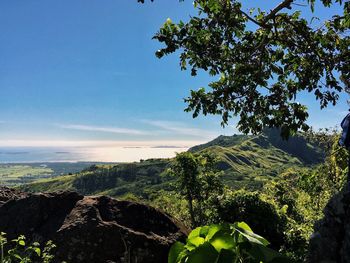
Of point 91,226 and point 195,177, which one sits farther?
point 195,177

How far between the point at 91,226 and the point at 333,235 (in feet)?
30.8

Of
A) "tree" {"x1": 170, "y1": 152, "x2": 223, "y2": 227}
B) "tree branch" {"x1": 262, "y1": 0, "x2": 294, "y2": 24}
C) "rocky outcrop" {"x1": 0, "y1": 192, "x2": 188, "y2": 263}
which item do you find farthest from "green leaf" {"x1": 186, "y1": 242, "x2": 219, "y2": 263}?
"tree" {"x1": 170, "y1": 152, "x2": 223, "y2": 227}

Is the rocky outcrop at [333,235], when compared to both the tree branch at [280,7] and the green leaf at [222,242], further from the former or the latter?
the tree branch at [280,7]

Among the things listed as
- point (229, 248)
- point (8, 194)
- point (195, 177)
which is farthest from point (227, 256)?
point (195, 177)

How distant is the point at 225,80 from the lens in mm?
12531

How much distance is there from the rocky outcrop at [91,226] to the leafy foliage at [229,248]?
818 cm

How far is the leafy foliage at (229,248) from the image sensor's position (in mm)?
2674

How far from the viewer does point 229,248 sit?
2.73 m

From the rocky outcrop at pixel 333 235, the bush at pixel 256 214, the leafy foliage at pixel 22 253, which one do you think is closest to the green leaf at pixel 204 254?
the rocky outcrop at pixel 333 235

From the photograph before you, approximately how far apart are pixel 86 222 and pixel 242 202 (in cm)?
1354

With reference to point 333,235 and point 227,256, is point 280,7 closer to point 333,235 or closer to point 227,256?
point 333,235

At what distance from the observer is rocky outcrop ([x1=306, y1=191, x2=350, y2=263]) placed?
3.45m

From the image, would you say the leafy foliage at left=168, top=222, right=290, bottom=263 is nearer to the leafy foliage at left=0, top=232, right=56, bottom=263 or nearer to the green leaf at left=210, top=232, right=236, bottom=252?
the green leaf at left=210, top=232, right=236, bottom=252

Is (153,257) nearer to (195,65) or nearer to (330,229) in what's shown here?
(195,65)
